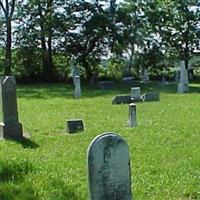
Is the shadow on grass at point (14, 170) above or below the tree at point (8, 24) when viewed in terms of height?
below

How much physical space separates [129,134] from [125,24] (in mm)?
29567

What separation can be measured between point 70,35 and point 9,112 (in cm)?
2874

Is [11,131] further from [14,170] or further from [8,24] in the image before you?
[8,24]

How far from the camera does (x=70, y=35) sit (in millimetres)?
39469

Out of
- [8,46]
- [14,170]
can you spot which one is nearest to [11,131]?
[14,170]

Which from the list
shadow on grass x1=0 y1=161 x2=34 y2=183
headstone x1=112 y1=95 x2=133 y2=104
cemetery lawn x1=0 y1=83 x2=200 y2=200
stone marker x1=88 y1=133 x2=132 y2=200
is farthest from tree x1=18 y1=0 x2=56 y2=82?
stone marker x1=88 y1=133 x2=132 y2=200

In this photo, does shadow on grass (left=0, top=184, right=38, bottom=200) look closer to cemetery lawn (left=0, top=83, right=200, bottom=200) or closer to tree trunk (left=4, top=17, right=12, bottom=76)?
cemetery lawn (left=0, top=83, right=200, bottom=200)

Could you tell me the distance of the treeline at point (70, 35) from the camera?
3856 centimetres

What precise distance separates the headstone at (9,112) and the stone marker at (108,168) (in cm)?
656

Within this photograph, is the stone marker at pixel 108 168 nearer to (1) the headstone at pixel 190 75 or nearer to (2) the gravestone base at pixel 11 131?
(2) the gravestone base at pixel 11 131

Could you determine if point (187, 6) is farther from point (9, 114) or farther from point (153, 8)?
point (9, 114)

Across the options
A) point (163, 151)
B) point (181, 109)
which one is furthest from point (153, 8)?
point (163, 151)

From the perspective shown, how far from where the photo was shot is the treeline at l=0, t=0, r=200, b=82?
38562 mm

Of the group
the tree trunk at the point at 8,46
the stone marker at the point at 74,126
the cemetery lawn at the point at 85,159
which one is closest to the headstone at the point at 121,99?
the cemetery lawn at the point at 85,159
